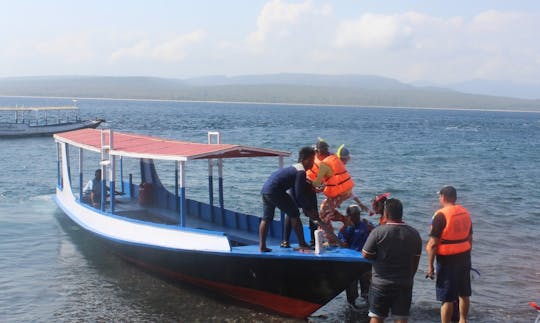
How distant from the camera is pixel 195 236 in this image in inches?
437

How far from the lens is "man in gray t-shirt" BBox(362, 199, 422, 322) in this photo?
728 cm

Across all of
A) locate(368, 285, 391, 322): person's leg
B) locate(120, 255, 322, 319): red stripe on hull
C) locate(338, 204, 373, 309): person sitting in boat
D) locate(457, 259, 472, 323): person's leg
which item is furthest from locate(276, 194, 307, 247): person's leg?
locate(457, 259, 472, 323): person's leg

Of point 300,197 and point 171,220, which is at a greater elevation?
point 300,197

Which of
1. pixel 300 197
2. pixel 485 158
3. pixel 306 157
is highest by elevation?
pixel 306 157

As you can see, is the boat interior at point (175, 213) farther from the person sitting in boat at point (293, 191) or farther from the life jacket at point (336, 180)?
the life jacket at point (336, 180)

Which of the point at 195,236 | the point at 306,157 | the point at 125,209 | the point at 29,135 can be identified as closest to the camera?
the point at 306,157

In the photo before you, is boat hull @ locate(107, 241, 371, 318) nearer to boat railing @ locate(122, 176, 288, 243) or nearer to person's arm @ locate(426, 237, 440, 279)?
boat railing @ locate(122, 176, 288, 243)

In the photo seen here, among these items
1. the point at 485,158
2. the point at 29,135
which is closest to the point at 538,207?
the point at 485,158

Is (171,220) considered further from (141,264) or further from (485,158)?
(485,158)

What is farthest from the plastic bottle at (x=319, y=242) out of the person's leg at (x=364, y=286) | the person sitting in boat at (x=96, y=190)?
the person sitting in boat at (x=96, y=190)

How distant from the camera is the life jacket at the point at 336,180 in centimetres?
991

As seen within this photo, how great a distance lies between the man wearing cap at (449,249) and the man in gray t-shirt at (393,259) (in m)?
0.85

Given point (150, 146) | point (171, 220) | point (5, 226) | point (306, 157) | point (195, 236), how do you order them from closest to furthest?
point (306, 157)
point (195, 236)
point (150, 146)
point (171, 220)
point (5, 226)

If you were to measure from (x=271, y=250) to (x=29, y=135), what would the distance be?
4558 cm
